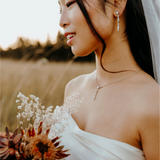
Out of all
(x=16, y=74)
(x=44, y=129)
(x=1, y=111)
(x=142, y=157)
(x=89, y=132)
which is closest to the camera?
(x=44, y=129)

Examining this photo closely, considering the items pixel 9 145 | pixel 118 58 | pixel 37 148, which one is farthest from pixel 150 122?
pixel 9 145

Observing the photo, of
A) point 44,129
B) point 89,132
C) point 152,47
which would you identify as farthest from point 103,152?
point 152,47

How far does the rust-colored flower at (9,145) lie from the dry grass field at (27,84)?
205 cm

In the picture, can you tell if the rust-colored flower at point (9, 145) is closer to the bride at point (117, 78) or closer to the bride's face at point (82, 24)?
the bride at point (117, 78)

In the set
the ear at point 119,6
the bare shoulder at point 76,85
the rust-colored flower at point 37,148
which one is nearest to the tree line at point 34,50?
the bare shoulder at point 76,85

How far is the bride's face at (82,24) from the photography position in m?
1.47

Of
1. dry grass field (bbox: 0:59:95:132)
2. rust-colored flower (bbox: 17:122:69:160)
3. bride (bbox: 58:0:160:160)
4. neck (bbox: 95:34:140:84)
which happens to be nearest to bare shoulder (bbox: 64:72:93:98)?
bride (bbox: 58:0:160:160)

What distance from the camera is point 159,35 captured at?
1.59 m

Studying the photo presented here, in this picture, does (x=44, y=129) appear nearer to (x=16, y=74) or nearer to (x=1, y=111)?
(x=1, y=111)

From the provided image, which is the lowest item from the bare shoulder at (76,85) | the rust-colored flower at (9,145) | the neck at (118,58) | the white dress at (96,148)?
the white dress at (96,148)

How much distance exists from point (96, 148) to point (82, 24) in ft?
3.24

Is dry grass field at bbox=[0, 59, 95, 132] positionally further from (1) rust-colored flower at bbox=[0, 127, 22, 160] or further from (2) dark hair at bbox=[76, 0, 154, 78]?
(1) rust-colored flower at bbox=[0, 127, 22, 160]

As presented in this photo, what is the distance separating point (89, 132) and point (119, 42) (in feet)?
2.71

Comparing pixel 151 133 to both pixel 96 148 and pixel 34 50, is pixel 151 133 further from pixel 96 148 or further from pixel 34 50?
pixel 34 50
